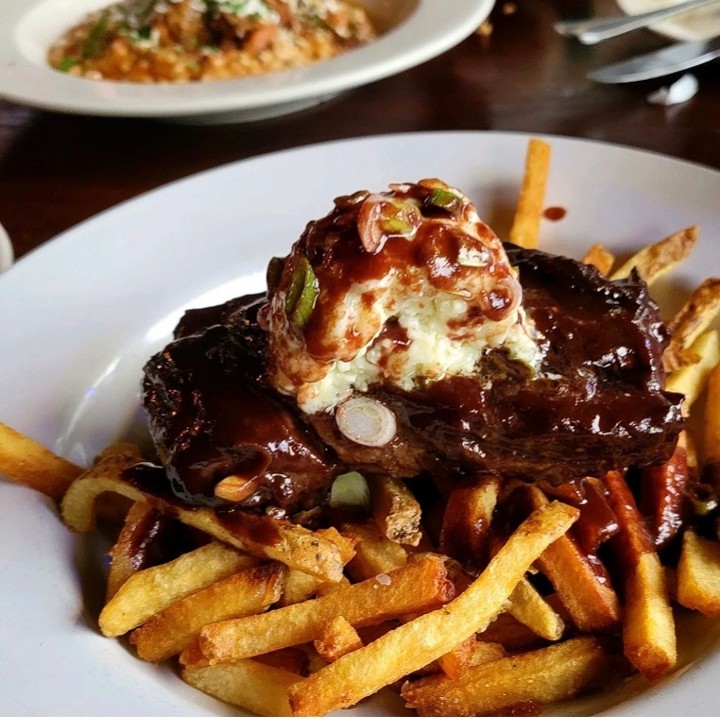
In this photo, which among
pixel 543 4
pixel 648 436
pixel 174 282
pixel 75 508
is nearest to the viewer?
pixel 648 436

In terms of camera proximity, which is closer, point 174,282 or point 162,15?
point 174,282

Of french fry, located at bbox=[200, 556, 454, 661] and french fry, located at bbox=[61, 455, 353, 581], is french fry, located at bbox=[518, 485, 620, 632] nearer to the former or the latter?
french fry, located at bbox=[200, 556, 454, 661]

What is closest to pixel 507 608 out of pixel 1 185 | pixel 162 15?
pixel 1 185

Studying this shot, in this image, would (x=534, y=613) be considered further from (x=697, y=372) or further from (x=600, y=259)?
(x=600, y=259)

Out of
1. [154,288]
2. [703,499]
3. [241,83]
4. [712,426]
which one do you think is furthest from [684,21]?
[154,288]

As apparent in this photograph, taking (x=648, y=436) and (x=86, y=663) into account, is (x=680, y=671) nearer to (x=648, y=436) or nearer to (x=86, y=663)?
(x=648, y=436)

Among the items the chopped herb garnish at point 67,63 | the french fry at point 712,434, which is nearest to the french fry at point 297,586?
the french fry at point 712,434
